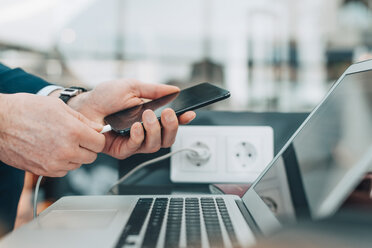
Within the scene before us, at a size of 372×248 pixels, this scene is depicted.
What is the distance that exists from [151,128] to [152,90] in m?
0.14

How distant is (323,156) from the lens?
1.08 ft

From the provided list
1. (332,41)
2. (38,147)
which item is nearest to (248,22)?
(332,41)

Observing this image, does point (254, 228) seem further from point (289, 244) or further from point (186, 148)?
point (186, 148)

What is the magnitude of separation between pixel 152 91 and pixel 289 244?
40cm

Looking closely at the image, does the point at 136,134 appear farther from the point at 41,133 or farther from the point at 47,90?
the point at 47,90

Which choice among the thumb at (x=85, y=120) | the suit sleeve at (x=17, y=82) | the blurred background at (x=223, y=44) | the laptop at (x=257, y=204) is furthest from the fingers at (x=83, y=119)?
the blurred background at (x=223, y=44)

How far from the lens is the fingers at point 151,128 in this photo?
450mm

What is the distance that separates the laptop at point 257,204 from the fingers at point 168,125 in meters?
0.11

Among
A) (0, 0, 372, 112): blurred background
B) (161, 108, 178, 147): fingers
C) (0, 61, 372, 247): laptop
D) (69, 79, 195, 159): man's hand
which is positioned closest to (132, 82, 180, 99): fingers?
(69, 79, 195, 159): man's hand

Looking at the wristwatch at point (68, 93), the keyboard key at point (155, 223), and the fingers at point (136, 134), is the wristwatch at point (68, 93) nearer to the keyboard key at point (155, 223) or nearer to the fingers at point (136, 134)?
the fingers at point (136, 134)

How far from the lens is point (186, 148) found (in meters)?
0.54

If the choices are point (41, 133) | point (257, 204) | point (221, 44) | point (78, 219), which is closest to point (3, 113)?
point (41, 133)

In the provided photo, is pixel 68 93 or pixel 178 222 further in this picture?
pixel 68 93

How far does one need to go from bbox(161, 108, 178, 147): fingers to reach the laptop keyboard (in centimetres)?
12
